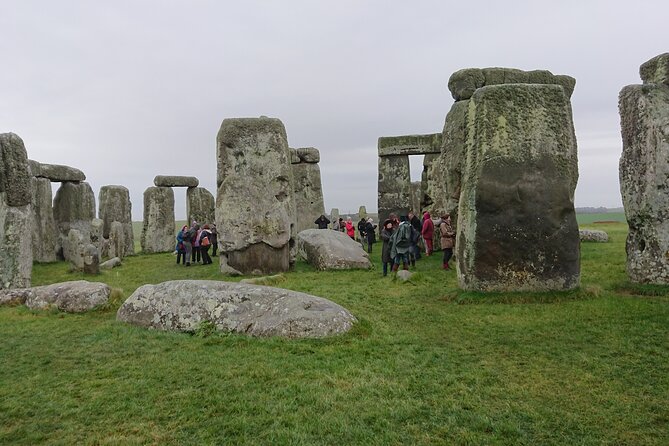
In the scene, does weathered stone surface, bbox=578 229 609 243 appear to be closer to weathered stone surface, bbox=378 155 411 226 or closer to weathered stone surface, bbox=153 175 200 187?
weathered stone surface, bbox=378 155 411 226

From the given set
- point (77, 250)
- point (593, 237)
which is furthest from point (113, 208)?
point (593, 237)

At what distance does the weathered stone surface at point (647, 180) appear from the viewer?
762 centimetres

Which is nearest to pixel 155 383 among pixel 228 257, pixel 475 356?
pixel 475 356

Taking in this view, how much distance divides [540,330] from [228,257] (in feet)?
26.6

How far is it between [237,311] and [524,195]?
4.46 meters

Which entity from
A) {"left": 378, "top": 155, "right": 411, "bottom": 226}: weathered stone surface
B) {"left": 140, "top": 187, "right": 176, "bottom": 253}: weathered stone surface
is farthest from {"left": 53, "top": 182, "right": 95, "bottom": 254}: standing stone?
{"left": 378, "top": 155, "right": 411, "bottom": 226}: weathered stone surface

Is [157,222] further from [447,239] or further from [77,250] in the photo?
[447,239]

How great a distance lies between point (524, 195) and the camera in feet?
24.9

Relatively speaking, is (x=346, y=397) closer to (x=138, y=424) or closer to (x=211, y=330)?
(x=138, y=424)

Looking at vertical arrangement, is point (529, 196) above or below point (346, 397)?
above

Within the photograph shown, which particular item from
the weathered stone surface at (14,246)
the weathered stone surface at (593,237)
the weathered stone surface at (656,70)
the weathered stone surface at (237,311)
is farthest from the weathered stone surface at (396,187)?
the weathered stone surface at (237,311)

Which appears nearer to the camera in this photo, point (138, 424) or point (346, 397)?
point (138, 424)

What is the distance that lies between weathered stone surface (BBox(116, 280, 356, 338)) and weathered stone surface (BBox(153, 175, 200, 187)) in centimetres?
Result: 1623

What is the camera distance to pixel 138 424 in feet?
12.1
